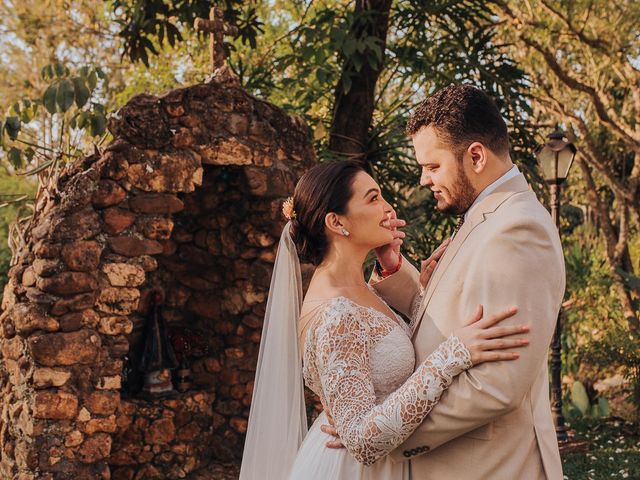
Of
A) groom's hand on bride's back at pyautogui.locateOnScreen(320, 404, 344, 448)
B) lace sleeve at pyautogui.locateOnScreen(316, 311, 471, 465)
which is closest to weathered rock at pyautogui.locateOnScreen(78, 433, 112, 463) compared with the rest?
groom's hand on bride's back at pyautogui.locateOnScreen(320, 404, 344, 448)

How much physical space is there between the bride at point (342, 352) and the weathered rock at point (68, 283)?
7.16ft

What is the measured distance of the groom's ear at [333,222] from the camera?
2.82 metres

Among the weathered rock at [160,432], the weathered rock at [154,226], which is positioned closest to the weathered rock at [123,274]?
the weathered rock at [154,226]

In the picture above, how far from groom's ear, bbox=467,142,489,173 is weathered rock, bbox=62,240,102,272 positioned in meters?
3.47

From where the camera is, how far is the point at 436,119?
2.30 meters

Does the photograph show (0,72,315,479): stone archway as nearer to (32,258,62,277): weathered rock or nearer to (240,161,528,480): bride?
(32,258,62,277): weathered rock

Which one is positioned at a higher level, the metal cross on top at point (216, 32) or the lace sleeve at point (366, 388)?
the metal cross on top at point (216, 32)

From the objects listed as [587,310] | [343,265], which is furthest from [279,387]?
[587,310]

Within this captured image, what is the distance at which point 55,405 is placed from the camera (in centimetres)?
507

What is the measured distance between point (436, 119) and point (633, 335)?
8375mm

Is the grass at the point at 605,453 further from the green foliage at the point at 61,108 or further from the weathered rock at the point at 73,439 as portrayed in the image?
the green foliage at the point at 61,108

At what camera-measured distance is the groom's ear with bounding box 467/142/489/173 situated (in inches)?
90.2

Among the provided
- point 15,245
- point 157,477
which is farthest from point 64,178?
point 157,477

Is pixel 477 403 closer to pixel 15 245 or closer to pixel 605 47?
pixel 15 245
